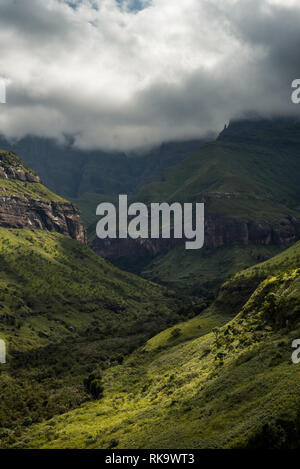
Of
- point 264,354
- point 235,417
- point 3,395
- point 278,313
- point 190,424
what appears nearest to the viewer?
point 235,417

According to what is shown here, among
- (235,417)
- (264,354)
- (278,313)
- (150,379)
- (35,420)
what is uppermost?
(278,313)

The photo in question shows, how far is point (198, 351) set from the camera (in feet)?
482

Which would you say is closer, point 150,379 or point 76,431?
point 76,431

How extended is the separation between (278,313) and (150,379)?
64.9 meters

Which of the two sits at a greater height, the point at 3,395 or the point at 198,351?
the point at 198,351

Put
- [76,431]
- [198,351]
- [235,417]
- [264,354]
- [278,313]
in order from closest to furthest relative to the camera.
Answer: [235,417] → [264,354] → [278,313] → [76,431] → [198,351]

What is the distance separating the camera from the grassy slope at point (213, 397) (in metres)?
60.8

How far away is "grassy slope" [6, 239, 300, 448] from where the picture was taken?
60.8 m

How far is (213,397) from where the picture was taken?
283 feet
